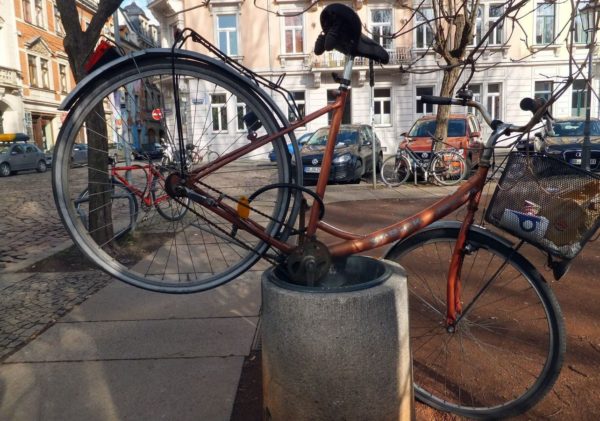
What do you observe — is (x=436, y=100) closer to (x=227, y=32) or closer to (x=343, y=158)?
(x=343, y=158)

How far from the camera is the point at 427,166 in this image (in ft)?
38.4

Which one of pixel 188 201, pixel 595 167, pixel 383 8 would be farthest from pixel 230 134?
pixel 383 8

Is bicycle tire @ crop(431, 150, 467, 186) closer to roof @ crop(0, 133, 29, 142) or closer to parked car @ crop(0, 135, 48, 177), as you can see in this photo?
parked car @ crop(0, 135, 48, 177)

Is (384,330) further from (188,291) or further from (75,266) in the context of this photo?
(75,266)

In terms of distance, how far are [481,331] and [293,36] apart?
2746 centimetres

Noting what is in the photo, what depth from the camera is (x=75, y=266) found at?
5391 mm

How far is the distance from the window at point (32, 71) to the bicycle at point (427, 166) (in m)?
35.7

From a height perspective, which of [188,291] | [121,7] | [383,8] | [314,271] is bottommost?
[188,291]

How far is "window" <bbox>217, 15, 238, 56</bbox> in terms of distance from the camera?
28.6m

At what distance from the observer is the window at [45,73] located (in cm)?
4119

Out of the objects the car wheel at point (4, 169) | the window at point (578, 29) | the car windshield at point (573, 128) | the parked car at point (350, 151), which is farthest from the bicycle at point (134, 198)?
the car wheel at point (4, 169)

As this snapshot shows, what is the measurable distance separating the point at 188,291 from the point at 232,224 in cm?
40

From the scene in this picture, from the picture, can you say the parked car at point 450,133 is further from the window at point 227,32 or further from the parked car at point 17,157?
the parked car at point 17,157

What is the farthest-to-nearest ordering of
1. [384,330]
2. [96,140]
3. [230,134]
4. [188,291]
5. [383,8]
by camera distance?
1. [383,8]
2. [96,140]
3. [230,134]
4. [188,291]
5. [384,330]
